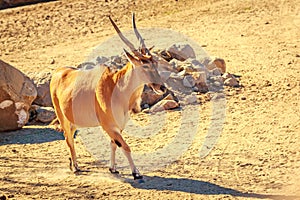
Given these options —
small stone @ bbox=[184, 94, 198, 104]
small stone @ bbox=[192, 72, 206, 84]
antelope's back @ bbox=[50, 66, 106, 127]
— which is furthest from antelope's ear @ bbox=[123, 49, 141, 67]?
small stone @ bbox=[192, 72, 206, 84]

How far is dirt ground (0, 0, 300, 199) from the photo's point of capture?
9.01m

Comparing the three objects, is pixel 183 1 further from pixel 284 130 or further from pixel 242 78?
pixel 284 130

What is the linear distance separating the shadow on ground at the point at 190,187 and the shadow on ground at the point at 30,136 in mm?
2364

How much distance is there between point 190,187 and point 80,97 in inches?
71.3

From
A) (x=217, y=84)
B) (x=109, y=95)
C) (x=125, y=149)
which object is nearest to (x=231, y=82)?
(x=217, y=84)

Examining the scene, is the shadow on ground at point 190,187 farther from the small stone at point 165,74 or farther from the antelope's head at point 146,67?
the small stone at point 165,74

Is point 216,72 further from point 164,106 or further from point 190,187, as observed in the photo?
point 190,187

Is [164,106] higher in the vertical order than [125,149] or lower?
lower

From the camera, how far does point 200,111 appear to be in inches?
464

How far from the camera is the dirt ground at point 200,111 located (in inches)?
355

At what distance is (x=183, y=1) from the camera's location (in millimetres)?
20016

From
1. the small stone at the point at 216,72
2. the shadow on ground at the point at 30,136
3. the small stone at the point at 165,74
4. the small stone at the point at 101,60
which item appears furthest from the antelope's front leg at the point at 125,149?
the small stone at the point at 101,60

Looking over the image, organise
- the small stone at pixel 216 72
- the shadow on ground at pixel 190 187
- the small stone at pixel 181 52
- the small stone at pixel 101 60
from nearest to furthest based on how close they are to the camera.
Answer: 1. the shadow on ground at pixel 190 187
2. the small stone at pixel 216 72
3. the small stone at pixel 101 60
4. the small stone at pixel 181 52

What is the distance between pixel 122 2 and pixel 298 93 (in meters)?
8.95
